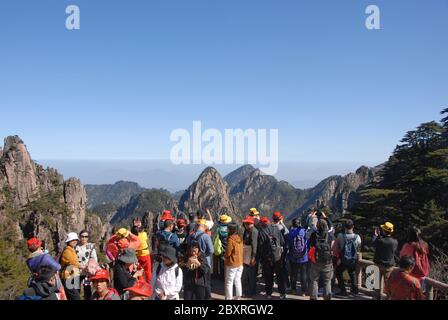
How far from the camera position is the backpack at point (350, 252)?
8.10 meters

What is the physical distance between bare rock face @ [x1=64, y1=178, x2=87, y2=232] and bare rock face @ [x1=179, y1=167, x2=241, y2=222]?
55.1 metres

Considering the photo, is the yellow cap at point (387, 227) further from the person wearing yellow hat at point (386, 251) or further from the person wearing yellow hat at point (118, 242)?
the person wearing yellow hat at point (118, 242)

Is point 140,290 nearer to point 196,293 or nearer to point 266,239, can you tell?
point 196,293

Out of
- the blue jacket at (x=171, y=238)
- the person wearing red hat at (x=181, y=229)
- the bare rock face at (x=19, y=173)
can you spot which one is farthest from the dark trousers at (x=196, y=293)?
the bare rock face at (x=19, y=173)

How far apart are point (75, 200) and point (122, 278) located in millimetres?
83543

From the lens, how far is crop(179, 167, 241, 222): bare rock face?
137 meters

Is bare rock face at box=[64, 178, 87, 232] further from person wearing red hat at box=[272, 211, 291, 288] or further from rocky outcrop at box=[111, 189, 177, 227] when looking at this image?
rocky outcrop at box=[111, 189, 177, 227]

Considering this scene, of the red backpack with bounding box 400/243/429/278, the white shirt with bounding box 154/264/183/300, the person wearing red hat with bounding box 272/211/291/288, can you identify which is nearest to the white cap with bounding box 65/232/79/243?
the white shirt with bounding box 154/264/183/300

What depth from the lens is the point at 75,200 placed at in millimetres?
83125

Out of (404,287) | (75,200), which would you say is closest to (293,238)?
(404,287)

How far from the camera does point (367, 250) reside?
20.8 m
